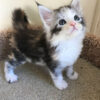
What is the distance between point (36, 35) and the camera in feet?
4.37

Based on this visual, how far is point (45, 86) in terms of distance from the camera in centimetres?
144

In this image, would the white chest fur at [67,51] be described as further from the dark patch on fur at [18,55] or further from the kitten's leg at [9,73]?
the kitten's leg at [9,73]

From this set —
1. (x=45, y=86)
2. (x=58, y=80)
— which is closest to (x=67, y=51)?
(x=58, y=80)

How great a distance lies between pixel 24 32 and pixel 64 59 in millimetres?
301

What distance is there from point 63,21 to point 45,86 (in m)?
0.50

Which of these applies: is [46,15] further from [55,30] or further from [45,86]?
[45,86]

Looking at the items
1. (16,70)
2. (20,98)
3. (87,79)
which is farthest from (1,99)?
(87,79)

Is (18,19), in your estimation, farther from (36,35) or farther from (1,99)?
(1,99)

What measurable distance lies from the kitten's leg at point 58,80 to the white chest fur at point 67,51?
0.20 ft

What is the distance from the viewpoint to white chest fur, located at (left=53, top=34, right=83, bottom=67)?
123cm

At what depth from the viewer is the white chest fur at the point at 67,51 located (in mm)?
1225

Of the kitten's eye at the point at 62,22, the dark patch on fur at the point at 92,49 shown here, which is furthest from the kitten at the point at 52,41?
the dark patch on fur at the point at 92,49

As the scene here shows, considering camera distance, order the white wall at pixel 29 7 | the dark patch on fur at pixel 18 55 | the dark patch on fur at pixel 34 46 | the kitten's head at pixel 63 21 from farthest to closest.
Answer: the white wall at pixel 29 7 < the dark patch on fur at pixel 18 55 < the dark patch on fur at pixel 34 46 < the kitten's head at pixel 63 21

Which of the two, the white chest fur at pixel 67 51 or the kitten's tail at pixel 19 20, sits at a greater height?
the kitten's tail at pixel 19 20
